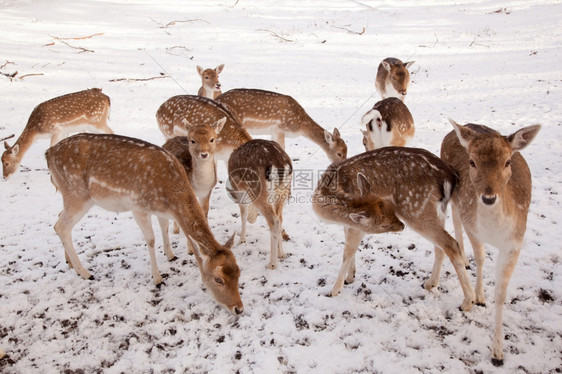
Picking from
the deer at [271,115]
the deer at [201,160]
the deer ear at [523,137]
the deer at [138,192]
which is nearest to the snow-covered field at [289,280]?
the deer at [138,192]

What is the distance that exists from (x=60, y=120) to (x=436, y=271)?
291 inches

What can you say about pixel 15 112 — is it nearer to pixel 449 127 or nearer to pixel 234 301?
pixel 234 301

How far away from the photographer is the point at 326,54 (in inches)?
618

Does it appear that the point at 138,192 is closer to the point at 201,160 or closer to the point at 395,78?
the point at 201,160

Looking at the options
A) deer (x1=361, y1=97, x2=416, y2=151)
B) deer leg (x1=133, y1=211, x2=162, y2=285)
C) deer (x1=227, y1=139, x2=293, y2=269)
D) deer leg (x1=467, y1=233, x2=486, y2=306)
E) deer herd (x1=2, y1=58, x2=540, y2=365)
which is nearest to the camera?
deer herd (x1=2, y1=58, x2=540, y2=365)

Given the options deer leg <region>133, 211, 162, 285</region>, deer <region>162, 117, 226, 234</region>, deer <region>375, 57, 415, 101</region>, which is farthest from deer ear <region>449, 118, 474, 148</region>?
deer <region>375, 57, 415, 101</region>

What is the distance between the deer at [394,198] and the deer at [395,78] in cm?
529

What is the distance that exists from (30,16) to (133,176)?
18.5 metres

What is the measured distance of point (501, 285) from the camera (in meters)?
3.44

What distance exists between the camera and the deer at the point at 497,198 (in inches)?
125

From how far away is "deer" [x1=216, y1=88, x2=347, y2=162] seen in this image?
7.43 metres

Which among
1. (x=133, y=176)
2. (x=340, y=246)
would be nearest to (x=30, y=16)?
(x=133, y=176)

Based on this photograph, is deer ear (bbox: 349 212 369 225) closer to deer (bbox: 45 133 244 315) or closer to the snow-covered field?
the snow-covered field

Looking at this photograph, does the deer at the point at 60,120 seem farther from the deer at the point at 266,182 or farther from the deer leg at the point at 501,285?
the deer leg at the point at 501,285
